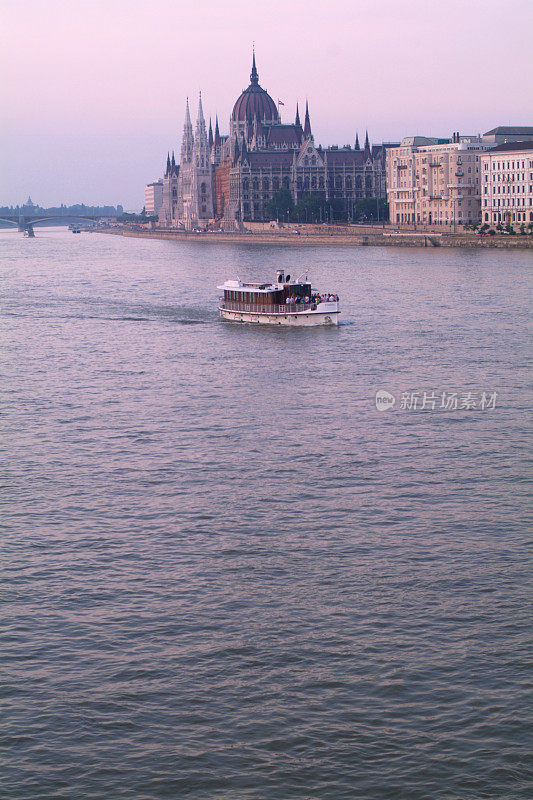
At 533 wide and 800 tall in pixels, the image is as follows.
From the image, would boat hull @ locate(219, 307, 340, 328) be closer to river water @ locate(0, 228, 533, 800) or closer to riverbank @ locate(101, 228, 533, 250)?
river water @ locate(0, 228, 533, 800)

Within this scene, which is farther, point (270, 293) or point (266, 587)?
point (270, 293)

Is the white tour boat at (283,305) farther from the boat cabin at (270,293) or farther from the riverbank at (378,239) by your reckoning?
the riverbank at (378,239)

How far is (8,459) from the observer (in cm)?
2353

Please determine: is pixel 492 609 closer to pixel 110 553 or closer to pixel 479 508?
pixel 479 508

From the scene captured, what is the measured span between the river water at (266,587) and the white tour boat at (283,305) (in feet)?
50.2

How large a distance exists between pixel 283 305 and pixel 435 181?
A: 9234cm

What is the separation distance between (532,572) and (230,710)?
592 cm

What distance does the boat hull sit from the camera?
164 ft

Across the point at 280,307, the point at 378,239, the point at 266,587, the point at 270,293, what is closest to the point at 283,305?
the point at 280,307

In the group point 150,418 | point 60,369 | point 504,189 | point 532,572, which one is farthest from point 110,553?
point 504,189

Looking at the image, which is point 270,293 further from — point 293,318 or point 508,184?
point 508,184

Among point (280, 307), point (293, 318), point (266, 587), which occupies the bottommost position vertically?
point (266, 587)

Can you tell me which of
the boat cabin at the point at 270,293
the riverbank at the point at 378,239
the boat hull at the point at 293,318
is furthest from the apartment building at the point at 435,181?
the boat hull at the point at 293,318

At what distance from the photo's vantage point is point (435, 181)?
5438 inches
